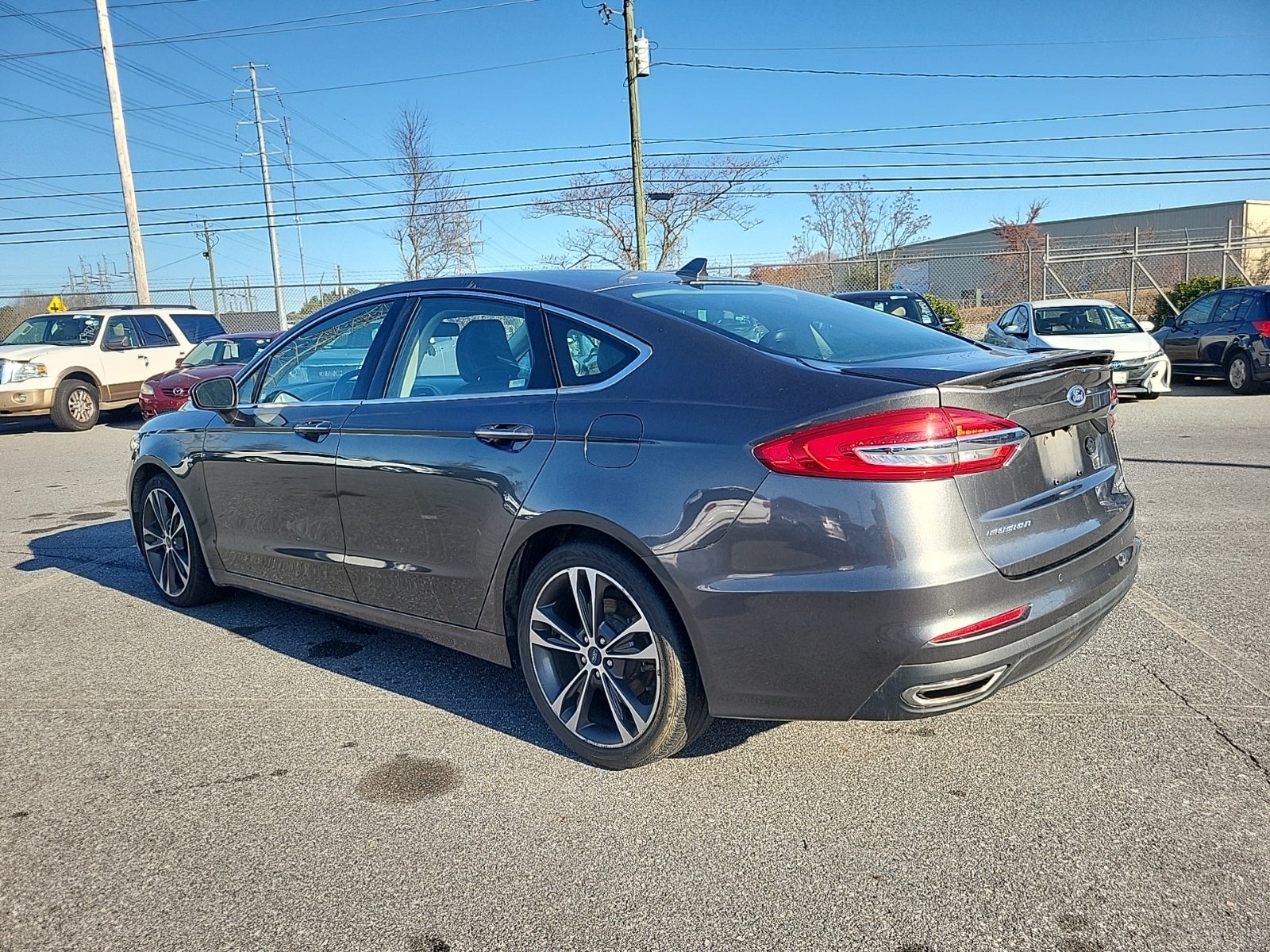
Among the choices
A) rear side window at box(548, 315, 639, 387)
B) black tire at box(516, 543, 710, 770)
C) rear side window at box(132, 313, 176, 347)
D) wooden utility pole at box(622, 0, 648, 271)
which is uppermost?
wooden utility pole at box(622, 0, 648, 271)

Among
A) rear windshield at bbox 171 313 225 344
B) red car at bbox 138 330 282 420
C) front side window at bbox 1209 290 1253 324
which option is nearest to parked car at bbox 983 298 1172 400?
front side window at bbox 1209 290 1253 324

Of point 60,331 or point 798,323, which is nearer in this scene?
point 798,323

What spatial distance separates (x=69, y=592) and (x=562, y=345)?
4003mm

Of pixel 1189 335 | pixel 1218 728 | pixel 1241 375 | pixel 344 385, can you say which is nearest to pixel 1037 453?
pixel 1218 728

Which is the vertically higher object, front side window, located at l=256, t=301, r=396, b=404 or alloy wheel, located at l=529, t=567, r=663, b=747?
front side window, located at l=256, t=301, r=396, b=404

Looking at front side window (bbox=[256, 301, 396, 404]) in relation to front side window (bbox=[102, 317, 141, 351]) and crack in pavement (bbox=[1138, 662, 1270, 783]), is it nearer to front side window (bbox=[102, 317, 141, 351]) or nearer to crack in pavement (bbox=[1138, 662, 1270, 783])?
crack in pavement (bbox=[1138, 662, 1270, 783])

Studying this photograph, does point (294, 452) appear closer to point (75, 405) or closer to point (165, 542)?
point (165, 542)

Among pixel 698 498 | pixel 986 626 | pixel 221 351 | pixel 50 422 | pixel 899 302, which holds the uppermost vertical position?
pixel 899 302

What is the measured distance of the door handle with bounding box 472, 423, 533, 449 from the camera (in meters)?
3.28

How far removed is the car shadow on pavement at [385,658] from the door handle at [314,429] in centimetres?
94

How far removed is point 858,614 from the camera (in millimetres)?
2596

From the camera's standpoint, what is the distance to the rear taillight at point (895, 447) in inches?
102

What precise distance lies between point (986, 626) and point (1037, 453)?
0.57m

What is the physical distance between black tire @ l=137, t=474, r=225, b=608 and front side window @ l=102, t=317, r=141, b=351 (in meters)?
12.2
